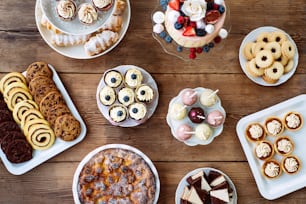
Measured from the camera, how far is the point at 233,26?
2.33 m

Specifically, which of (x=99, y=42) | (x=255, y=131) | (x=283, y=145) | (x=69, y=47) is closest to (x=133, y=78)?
(x=99, y=42)

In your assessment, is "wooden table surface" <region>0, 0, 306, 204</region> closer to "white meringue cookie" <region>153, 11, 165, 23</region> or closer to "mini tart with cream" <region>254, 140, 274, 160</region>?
"mini tart with cream" <region>254, 140, 274, 160</region>

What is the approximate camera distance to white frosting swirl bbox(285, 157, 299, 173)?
88.1 inches

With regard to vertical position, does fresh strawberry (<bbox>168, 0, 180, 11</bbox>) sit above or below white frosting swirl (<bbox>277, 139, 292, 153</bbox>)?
above

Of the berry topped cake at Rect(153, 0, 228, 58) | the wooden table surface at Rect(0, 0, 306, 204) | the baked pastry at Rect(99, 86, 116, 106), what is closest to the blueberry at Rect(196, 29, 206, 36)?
the berry topped cake at Rect(153, 0, 228, 58)

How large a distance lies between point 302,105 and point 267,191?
0.42 metres

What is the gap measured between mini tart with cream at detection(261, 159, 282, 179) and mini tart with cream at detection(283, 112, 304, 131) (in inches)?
6.7

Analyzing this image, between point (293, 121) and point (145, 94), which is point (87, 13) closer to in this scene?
point (145, 94)

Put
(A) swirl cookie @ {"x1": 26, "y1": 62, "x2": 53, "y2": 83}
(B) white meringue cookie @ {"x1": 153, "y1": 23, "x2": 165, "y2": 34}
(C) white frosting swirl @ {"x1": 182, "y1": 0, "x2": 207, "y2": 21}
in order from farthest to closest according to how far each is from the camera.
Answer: (A) swirl cookie @ {"x1": 26, "y1": 62, "x2": 53, "y2": 83} < (B) white meringue cookie @ {"x1": 153, "y1": 23, "x2": 165, "y2": 34} < (C) white frosting swirl @ {"x1": 182, "y1": 0, "x2": 207, "y2": 21}

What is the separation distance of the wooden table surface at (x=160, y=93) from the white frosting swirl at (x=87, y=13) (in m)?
0.31

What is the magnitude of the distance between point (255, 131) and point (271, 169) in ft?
0.59

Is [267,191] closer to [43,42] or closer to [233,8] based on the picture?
[233,8]

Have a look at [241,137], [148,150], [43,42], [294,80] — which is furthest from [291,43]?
[43,42]

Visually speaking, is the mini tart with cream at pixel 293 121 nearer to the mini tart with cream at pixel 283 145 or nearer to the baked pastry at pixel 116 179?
the mini tart with cream at pixel 283 145
